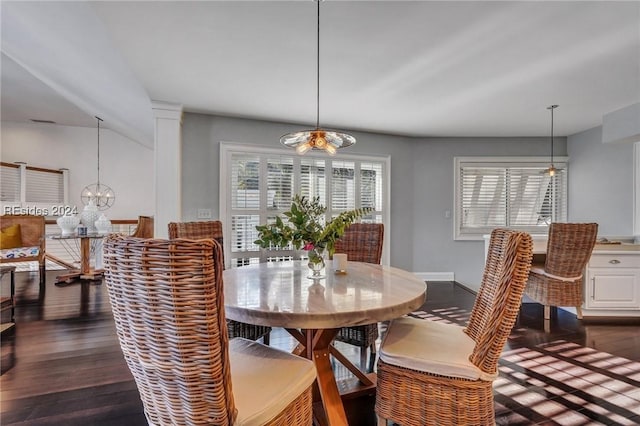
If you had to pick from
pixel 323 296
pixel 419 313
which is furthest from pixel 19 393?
pixel 419 313

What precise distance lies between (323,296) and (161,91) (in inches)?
119

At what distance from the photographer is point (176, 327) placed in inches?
33.0

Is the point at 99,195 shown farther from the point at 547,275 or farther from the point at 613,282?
the point at 613,282

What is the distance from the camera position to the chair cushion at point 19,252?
4.52m

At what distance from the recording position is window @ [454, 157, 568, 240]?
5.18m

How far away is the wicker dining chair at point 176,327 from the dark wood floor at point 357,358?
1109 mm

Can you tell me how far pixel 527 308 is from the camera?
12.4 ft

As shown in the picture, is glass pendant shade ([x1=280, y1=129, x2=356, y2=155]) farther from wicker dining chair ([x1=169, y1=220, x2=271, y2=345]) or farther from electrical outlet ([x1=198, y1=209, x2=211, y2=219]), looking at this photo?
electrical outlet ([x1=198, y1=209, x2=211, y2=219])

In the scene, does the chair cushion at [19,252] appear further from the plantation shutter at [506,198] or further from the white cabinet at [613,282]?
the white cabinet at [613,282]

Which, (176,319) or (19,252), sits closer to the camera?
(176,319)

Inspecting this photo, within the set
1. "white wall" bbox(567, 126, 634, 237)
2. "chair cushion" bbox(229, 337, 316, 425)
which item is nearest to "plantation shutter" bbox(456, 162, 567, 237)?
"white wall" bbox(567, 126, 634, 237)

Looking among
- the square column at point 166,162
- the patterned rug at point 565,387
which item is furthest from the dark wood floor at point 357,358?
the square column at point 166,162

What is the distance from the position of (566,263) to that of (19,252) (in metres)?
7.14

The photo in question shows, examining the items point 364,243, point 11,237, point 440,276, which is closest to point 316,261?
point 364,243
